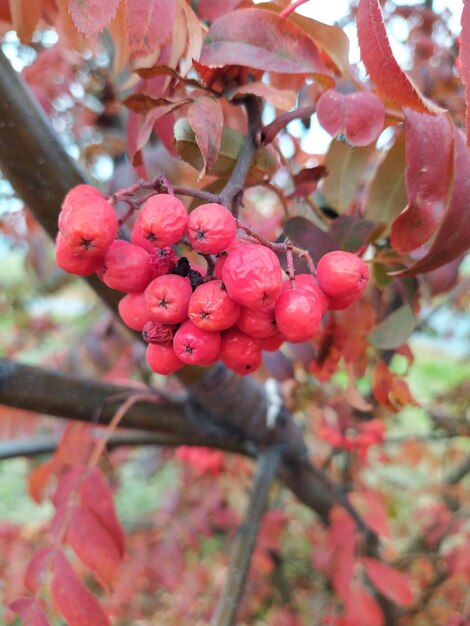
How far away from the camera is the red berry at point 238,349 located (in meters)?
0.54

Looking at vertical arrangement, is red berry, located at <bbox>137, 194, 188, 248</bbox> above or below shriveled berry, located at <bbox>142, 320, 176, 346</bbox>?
above

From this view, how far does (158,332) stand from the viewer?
537 mm

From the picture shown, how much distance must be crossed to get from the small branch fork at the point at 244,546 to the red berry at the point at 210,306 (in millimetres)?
703

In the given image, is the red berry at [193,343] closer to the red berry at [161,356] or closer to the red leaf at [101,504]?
the red berry at [161,356]

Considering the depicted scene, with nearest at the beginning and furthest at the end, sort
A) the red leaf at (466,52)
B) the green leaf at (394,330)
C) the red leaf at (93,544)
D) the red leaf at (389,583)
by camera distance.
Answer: the red leaf at (466,52), the green leaf at (394,330), the red leaf at (93,544), the red leaf at (389,583)

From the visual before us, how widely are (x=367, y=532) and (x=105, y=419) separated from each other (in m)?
0.95

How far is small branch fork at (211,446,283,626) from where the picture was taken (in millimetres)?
956

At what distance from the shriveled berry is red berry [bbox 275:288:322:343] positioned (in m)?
0.12

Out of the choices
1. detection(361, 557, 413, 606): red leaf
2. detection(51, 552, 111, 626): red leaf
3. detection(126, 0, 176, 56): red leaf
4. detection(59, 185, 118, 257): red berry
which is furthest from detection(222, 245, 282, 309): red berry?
detection(361, 557, 413, 606): red leaf

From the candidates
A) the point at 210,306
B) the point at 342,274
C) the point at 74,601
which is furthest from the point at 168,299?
the point at 74,601

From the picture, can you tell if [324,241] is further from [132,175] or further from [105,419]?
Answer: [132,175]

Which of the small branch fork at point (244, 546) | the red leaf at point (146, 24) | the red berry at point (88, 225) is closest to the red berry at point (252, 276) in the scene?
the red berry at point (88, 225)

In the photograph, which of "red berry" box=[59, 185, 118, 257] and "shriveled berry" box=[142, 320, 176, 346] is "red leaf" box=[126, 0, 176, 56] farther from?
"shriveled berry" box=[142, 320, 176, 346]

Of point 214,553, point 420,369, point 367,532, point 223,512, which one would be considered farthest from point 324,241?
point 420,369
